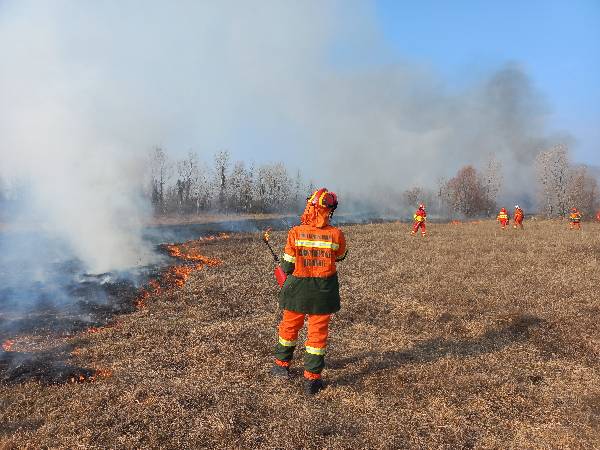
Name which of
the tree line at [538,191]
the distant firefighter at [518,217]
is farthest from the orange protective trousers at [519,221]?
the tree line at [538,191]

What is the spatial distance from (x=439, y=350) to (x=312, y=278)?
3256 millimetres

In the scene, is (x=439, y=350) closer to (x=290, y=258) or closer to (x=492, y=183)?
(x=290, y=258)

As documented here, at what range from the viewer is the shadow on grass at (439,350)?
6836 millimetres

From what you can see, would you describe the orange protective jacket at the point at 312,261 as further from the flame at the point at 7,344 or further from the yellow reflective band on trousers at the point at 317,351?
the flame at the point at 7,344

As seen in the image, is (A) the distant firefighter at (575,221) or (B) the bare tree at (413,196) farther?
(B) the bare tree at (413,196)

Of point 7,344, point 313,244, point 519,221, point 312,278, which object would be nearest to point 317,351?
point 312,278

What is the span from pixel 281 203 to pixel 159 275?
203 ft

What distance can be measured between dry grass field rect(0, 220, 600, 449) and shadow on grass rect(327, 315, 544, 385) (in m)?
0.04

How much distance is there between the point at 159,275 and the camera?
47.0 ft

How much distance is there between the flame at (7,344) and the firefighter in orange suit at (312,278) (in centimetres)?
547

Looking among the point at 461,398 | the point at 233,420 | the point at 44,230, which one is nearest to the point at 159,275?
the point at 44,230

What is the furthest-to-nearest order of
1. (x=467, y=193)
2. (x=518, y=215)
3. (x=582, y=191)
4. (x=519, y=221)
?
1. (x=467, y=193)
2. (x=582, y=191)
3. (x=519, y=221)
4. (x=518, y=215)

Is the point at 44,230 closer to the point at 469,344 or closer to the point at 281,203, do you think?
the point at 469,344

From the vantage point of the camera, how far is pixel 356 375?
6480mm
